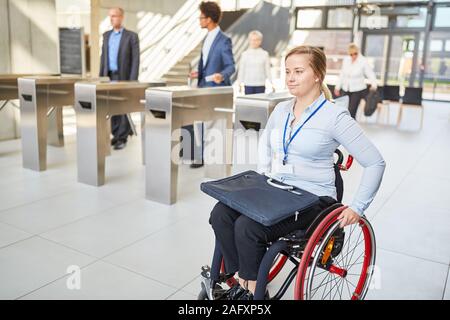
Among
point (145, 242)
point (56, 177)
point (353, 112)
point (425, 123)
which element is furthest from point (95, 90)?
point (425, 123)

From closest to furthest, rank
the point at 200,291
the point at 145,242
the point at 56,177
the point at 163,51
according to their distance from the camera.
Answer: the point at 200,291, the point at 145,242, the point at 56,177, the point at 163,51

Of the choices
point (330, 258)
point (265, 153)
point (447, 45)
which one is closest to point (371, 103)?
point (447, 45)

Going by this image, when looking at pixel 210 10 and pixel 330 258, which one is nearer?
pixel 330 258

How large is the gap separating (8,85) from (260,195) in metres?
3.73

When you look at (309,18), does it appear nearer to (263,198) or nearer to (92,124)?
(92,124)

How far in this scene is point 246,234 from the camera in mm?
1384

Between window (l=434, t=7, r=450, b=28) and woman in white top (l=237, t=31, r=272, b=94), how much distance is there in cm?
715

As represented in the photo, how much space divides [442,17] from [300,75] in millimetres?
11098

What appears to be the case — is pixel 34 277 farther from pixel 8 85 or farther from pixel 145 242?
pixel 8 85

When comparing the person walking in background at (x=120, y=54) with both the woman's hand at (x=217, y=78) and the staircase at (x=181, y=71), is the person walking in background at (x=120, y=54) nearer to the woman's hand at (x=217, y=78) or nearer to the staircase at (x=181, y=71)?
the woman's hand at (x=217, y=78)

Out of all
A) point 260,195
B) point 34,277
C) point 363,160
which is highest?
point 363,160

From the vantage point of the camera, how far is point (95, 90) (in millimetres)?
3295

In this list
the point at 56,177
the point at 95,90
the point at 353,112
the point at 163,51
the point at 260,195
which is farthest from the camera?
the point at 163,51

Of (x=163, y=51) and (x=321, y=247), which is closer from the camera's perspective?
(x=321, y=247)
